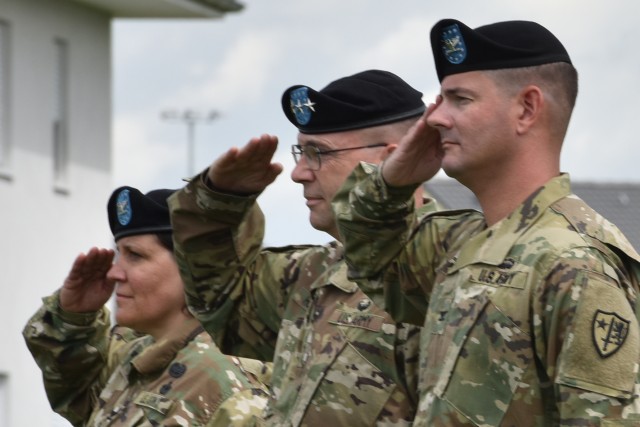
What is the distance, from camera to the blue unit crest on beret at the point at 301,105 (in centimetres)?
654

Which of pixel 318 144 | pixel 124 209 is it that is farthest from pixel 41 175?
pixel 318 144

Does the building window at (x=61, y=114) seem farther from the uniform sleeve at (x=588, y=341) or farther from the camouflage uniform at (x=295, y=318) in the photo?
the uniform sleeve at (x=588, y=341)

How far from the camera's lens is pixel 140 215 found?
314 inches

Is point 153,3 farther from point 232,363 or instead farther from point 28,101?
point 232,363

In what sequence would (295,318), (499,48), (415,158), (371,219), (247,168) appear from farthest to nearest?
1. (295,318)
2. (247,168)
3. (371,219)
4. (415,158)
5. (499,48)

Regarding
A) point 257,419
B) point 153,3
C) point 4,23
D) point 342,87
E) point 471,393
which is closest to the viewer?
point 471,393

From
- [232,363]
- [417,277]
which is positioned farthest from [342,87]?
[232,363]

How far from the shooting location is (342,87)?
6645 millimetres

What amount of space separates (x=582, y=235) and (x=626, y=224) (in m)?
37.9

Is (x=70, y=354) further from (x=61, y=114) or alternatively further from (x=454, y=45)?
(x=61, y=114)

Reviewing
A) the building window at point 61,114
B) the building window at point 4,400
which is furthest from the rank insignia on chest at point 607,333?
the building window at point 61,114

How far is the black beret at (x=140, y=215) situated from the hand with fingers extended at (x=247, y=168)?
1.62 meters

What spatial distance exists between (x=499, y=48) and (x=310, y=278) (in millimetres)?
1599

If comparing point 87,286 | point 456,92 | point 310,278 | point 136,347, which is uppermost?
point 456,92
